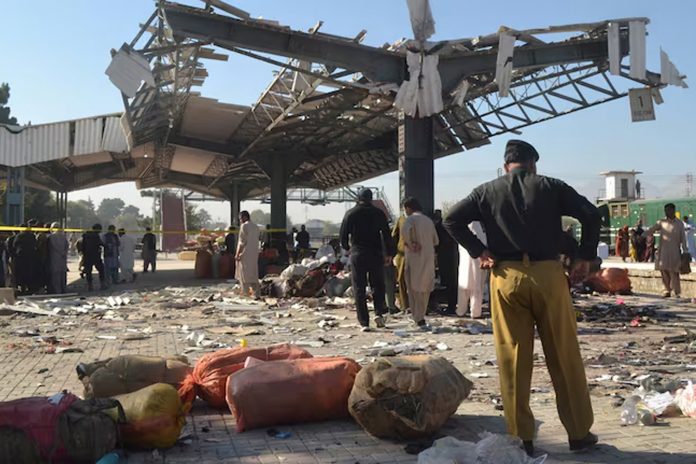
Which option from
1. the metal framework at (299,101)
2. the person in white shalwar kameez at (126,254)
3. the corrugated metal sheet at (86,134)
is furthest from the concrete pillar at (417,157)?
the corrugated metal sheet at (86,134)

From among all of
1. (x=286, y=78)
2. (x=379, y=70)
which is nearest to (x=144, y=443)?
(x=379, y=70)

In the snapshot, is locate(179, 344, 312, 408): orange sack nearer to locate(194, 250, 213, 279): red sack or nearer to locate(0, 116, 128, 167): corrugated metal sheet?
locate(194, 250, 213, 279): red sack

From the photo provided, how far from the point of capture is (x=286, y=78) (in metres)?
16.3

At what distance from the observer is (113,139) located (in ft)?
66.4

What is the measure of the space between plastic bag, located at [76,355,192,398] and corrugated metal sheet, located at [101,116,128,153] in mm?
16892

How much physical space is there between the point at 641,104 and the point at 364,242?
9801 millimetres

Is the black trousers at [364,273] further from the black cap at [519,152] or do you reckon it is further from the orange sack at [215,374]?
the black cap at [519,152]

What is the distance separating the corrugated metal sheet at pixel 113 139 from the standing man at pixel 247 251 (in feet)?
30.4

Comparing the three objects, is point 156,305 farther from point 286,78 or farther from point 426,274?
point 286,78

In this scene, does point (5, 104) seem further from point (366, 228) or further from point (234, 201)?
point (366, 228)

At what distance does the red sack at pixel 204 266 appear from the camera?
63.6 ft

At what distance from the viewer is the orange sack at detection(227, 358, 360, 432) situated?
4070 mm

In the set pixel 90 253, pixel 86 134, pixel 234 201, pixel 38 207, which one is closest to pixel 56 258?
pixel 90 253

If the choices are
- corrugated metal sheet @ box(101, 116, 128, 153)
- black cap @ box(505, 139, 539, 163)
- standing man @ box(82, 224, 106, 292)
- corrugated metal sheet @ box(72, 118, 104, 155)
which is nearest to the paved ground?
black cap @ box(505, 139, 539, 163)
